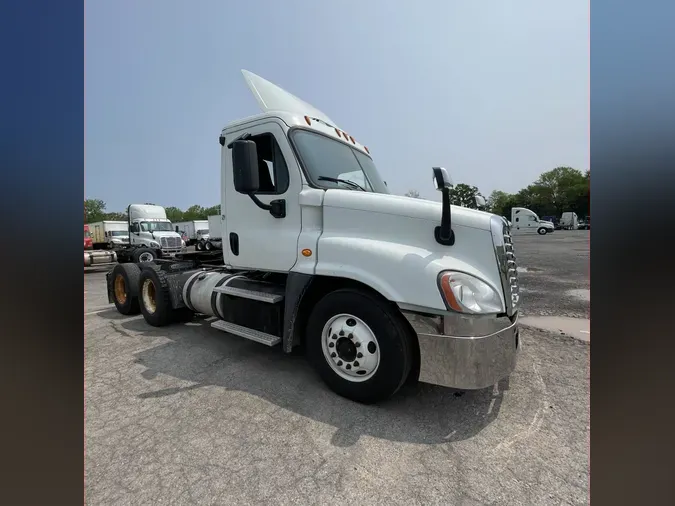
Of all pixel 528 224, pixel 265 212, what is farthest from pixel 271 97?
pixel 528 224

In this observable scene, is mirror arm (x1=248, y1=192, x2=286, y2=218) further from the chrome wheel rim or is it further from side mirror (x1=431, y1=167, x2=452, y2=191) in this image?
side mirror (x1=431, y1=167, x2=452, y2=191)

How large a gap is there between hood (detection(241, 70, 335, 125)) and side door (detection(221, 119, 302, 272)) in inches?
16.9

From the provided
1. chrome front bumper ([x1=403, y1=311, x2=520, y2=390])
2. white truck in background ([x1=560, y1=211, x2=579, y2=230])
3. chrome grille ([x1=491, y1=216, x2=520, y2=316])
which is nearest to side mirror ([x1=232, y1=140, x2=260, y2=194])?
chrome front bumper ([x1=403, y1=311, x2=520, y2=390])

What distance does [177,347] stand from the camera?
4414 millimetres

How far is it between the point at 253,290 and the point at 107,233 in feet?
111

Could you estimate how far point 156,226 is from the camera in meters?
21.6

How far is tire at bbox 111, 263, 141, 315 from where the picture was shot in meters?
6.07

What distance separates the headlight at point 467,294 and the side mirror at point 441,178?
2.22 ft

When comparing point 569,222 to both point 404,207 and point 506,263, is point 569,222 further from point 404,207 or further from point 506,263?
point 404,207

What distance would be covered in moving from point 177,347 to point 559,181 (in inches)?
3536

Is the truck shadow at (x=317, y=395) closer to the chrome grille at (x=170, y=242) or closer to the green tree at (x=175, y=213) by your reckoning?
the chrome grille at (x=170, y=242)

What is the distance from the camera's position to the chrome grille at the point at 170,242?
20852mm
